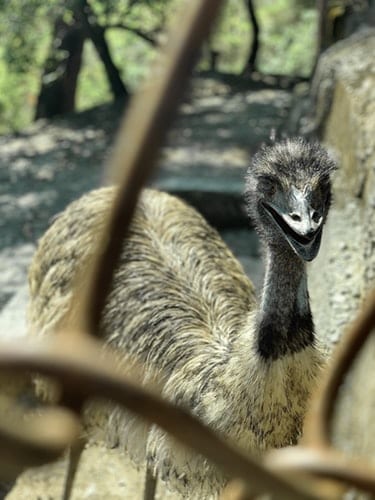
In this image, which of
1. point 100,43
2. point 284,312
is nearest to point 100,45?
point 100,43

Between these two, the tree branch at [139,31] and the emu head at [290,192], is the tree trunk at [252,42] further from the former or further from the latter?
the emu head at [290,192]

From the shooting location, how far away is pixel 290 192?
8.76 feet

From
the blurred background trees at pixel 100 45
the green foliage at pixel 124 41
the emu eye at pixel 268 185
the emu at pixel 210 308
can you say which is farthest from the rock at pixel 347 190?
the emu eye at pixel 268 185

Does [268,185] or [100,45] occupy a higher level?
[268,185]

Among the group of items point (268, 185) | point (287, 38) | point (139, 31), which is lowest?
point (287, 38)

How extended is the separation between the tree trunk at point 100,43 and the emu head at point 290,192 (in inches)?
255

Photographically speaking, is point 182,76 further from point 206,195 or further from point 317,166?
point 206,195

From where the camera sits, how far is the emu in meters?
2.65

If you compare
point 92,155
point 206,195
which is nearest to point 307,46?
point 92,155

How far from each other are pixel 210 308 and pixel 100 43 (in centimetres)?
809

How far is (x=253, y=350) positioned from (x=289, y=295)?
0.19 meters

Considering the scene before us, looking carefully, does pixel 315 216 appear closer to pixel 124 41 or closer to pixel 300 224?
pixel 300 224

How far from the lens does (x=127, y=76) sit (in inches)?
589

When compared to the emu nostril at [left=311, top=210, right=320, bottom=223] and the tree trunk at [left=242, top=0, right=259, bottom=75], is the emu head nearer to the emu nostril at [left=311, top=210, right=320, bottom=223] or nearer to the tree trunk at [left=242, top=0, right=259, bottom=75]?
the emu nostril at [left=311, top=210, right=320, bottom=223]
